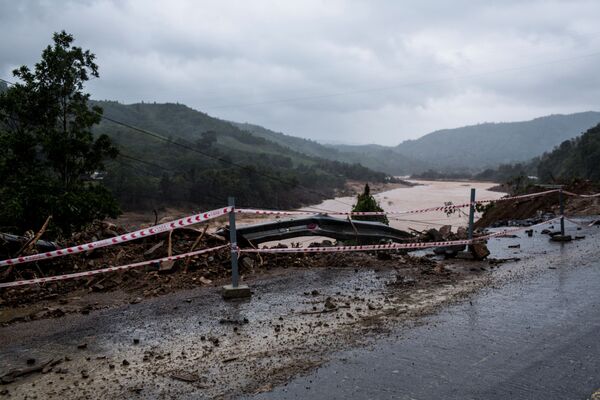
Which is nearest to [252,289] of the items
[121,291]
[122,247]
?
[121,291]

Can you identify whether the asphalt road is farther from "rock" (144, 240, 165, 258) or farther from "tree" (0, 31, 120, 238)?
"tree" (0, 31, 120, 238)

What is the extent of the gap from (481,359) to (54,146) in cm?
2041

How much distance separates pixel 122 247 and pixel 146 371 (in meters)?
5.58

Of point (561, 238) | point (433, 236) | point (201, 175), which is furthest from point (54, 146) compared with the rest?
point (201, 175)

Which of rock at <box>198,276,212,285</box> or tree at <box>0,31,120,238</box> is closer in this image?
rock at <box>198,276,212,285</box>

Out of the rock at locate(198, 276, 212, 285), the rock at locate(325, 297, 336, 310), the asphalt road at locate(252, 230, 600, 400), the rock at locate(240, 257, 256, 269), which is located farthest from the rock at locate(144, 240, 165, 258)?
the asphalt road at locate(252, 230, 600, 400)

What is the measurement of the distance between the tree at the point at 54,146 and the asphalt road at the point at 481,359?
53.2ft

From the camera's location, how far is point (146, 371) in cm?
429

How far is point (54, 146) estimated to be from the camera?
20531 millimetres

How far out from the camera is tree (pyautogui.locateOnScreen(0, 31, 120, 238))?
1852cm

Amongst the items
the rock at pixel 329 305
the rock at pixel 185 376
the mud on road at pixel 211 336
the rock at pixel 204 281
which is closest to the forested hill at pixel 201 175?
the rock at pixel 204 281

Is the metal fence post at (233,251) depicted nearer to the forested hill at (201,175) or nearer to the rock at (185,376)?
the rock at (185,376)

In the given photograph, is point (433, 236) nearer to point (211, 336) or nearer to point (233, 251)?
Result: point (233, 251)

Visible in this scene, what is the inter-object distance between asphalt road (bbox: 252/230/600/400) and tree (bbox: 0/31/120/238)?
16.2 metres
